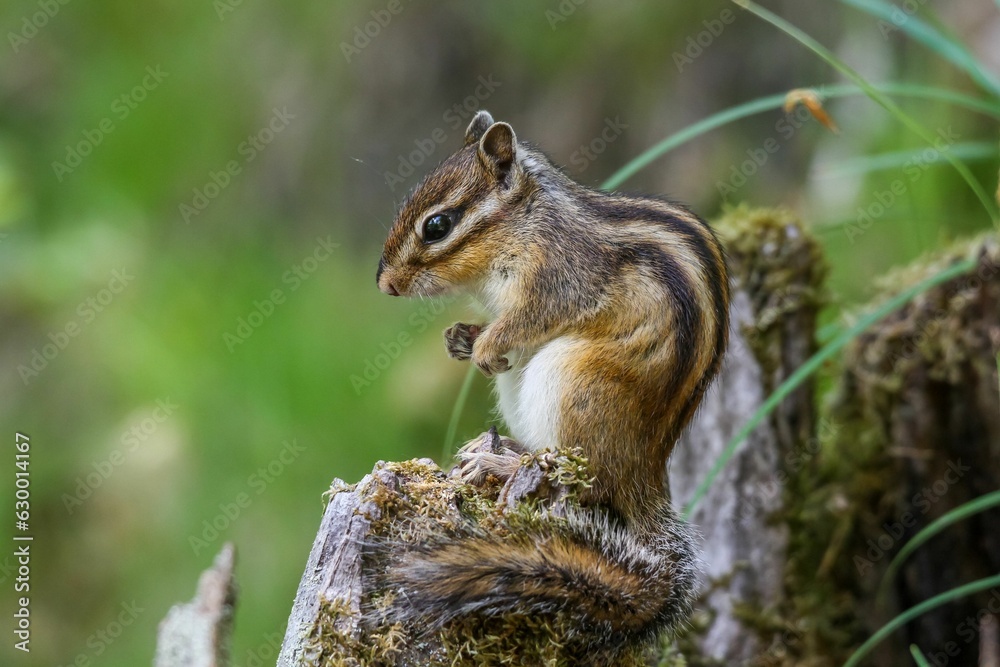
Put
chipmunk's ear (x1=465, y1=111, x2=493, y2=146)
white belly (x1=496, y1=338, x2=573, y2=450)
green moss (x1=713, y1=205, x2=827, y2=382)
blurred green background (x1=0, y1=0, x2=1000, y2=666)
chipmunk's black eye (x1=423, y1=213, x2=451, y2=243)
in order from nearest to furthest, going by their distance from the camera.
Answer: white belly (x1=496, y1=338, x2=573, y2=450)
chipmunk's black eye (x1=423, y1=213, x2=451, y2=243)
chipmunk's ear (x1=465, y1=111, x2=493, y2=146)
green moss (x1=713, y1=205, x2=827, y2=382)
blurred green background (x1=0, y1=0, x2=1000, y2=666)

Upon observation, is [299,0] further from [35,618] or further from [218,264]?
[35,618]

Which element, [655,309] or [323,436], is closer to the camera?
[655,309]

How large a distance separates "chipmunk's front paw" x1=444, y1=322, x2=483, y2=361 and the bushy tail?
24.1 inches

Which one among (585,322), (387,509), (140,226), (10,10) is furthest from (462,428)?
(10,10)

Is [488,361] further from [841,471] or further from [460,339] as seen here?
[841,471]

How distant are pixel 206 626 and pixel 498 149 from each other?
4.63 ft

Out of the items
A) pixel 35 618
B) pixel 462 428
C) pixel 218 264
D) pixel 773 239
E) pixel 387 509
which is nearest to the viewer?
pixel 387 509

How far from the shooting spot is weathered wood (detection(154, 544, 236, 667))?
90.6 inches

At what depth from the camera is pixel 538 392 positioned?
238cm

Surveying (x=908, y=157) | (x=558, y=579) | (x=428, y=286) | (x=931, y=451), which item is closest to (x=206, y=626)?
(x=558, y=579)

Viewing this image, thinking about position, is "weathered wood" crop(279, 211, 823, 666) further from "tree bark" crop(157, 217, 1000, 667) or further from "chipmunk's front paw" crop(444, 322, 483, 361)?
"chipmunk's front paw" crop(444, 322, 483, 361)

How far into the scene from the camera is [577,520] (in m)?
2.20

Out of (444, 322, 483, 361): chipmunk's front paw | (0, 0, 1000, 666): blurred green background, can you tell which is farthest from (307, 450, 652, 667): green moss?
(0, 0, 1000, 666): blurred green background

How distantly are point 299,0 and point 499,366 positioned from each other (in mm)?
4881
